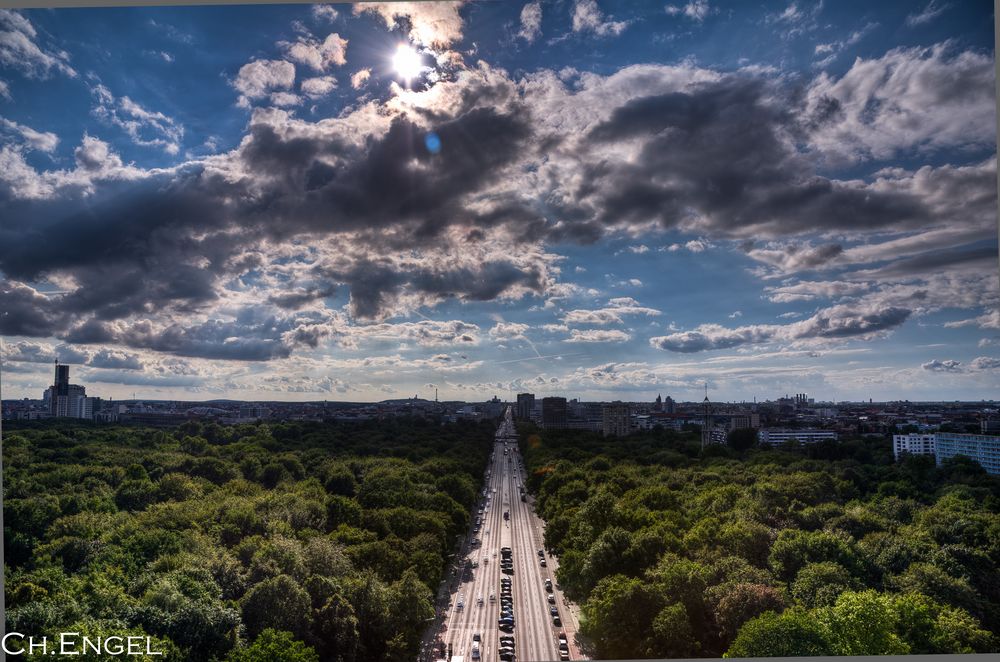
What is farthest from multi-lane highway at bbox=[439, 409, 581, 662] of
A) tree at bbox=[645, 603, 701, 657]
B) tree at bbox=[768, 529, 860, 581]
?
tree at bbox=[768, 529, 860, 581]

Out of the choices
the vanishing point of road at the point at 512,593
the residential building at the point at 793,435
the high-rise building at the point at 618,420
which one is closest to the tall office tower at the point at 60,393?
the vanishing point of road at the point at 512,593

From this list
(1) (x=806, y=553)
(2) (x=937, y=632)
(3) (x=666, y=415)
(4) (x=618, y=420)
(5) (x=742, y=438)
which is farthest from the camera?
(4) (x=618, y=420)

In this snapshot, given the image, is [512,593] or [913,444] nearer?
[512,593]

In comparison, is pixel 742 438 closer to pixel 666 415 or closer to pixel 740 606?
pixel 666 415

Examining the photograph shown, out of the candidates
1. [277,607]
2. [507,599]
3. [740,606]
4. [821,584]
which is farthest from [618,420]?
[277,607]

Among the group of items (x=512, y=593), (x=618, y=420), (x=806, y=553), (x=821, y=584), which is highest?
(x=618, y=420)

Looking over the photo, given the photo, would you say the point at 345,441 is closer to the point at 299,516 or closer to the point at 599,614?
the point at 299,516
